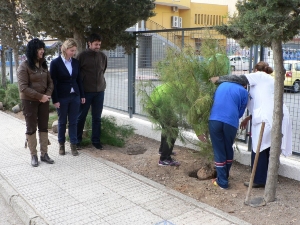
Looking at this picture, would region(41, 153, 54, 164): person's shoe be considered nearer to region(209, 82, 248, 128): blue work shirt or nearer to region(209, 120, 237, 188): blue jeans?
region(209, 120, 237, 188): blue jeans

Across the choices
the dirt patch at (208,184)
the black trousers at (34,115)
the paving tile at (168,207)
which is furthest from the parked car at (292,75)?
the black trousers at (34,115)

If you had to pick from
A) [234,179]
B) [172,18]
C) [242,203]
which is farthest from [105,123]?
[172,18]

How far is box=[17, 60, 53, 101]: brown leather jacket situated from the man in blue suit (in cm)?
21

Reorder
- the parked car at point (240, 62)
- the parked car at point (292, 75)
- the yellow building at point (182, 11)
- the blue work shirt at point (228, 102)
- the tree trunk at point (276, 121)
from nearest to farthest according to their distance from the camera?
1. the tree trunk at point (276, 121)
2. the blue work shirt at point (228, 102)
3. the parked car at point (292, 75)
4. the parked car at point (240, 62)
5. the yellow building at point (182, 11)

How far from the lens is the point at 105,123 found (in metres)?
6.82

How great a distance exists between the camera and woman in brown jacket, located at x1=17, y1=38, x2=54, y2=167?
5.29 m

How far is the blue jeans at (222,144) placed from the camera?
4.37m

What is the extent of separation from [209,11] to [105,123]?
27493 mm

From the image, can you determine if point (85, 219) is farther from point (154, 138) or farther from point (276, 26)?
point (154, 138)

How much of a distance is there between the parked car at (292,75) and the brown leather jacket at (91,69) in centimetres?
300

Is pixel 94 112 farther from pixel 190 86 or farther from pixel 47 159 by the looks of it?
pixel 190 86

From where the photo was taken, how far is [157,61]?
17.0ft

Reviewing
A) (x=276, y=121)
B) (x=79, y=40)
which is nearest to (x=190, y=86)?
(x=276, y=121)

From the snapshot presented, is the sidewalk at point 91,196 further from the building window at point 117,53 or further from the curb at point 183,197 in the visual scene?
the building window at point 117,53
